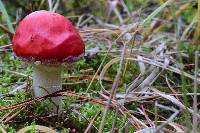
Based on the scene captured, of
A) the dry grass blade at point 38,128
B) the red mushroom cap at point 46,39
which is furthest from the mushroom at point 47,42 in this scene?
the dry grass blade at point 38,128

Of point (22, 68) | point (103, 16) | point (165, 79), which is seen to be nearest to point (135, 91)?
point (165, 79)

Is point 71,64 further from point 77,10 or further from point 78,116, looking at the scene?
point 77,10

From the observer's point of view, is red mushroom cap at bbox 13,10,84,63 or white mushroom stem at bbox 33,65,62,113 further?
white mushroom stem at bbox 33,65,62,113

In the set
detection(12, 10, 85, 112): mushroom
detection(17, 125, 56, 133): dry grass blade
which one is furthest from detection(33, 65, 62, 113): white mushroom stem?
detection(17, 125, 56, 133): dry grass blade

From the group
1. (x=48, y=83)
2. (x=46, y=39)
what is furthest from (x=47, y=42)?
(x=48, y=83)

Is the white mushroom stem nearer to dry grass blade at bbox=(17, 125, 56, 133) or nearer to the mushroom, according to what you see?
the mushroom

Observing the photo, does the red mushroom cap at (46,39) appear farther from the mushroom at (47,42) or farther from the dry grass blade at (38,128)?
the dry grass blade at (38,128)

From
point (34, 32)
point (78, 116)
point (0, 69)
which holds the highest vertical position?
point (34, 32)
